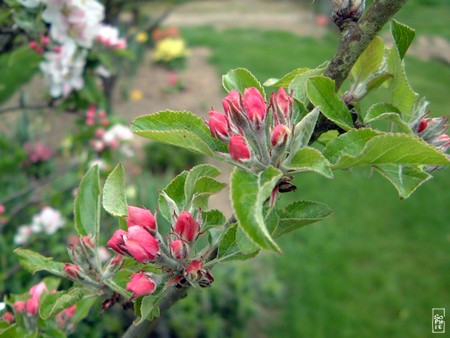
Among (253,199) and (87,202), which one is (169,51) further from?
(253,199)

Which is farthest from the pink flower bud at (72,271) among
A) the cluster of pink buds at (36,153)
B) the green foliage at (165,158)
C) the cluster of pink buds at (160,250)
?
the green foliage at (165,158)

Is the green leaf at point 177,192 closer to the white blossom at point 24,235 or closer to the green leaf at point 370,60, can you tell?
the green leaf at point 370,60

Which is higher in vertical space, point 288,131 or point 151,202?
point 288,131

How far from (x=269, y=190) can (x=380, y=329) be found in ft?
10.0

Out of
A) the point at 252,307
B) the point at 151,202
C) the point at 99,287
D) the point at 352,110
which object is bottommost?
the point at 252,307

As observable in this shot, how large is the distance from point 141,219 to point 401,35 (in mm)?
496

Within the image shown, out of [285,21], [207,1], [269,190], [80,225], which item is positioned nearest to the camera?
[269,190]

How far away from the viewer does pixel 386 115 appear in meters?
0.83

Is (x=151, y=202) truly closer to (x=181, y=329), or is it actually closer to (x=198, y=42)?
(x=181, y=329)

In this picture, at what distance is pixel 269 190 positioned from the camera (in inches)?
26.4

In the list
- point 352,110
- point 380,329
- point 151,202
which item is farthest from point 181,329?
point 352,110

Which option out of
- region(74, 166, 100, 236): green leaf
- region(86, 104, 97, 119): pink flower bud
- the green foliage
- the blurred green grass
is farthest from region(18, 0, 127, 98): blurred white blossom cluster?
the green foliage

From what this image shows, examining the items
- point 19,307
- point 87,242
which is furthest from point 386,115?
point 19,307

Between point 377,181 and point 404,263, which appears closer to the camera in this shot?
point 404,263
